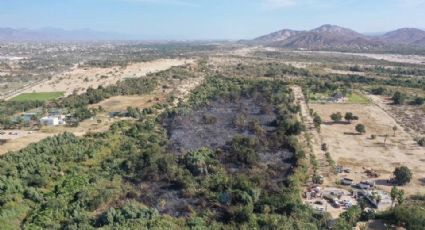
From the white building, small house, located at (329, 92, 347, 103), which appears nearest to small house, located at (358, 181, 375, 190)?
small house, located at (329, 92, 347, 103)

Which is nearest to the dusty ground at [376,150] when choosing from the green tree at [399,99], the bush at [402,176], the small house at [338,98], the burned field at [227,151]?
the bush at [402,176]

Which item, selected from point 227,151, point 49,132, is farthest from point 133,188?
point 49,132

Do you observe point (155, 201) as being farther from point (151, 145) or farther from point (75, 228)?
point (151, 145)

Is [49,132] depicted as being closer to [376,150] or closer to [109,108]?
[109,108]

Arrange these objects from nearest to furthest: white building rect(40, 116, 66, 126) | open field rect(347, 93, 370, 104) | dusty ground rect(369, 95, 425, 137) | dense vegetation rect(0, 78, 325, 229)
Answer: dense vegetation rect(0, 78, 325, 229) → dusty ground rect(369, 95, 425, 137) → white building rect(40, 116, 66, 126) → open field rect(347, 93, 370, 104)

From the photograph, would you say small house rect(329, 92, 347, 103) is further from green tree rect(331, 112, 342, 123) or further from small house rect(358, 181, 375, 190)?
small house rect(358, 181, 375, 190)

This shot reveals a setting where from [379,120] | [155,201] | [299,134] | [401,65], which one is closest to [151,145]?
[155,201]
